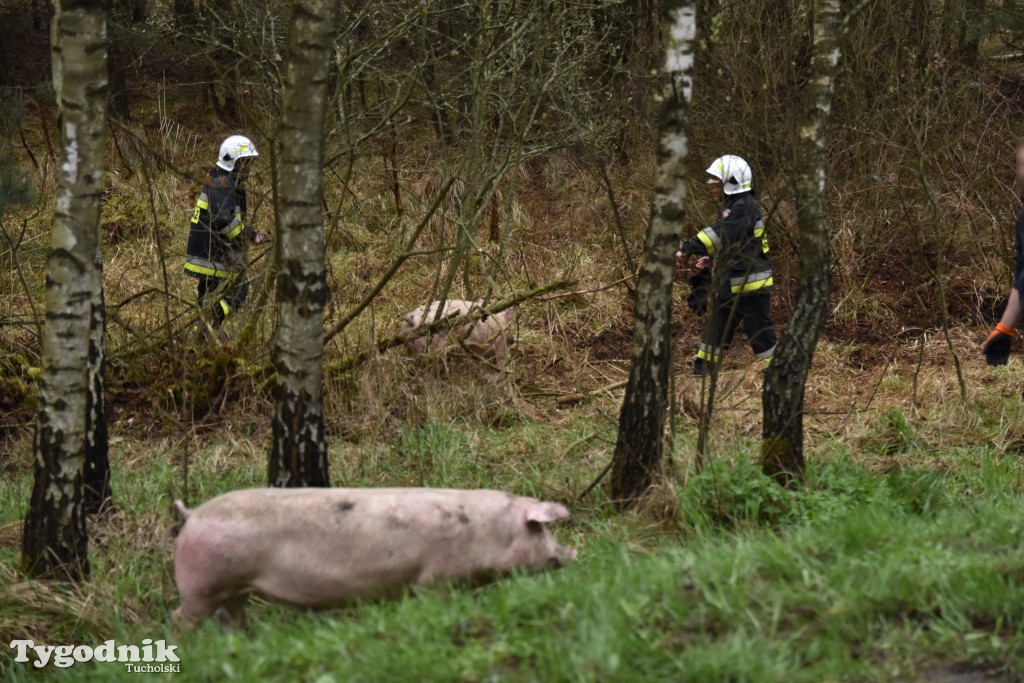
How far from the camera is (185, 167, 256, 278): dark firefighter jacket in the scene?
878cm

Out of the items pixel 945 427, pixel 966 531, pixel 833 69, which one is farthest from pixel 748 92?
pixel 966 531

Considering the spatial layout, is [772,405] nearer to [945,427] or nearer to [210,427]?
[945,427]

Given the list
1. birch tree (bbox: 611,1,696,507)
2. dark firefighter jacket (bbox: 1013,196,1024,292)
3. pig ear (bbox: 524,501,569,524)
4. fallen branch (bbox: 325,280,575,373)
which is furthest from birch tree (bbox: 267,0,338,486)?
dark firefighter jacket (bbox: 1013,196,1024,292)

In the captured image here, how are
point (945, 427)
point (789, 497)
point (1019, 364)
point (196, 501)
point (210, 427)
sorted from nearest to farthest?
point (789, 497) → point (196, 501) → point (945, 427) → point (210, 427) → point (1019, 364)

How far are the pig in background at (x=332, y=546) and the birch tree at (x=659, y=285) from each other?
1168 millimetres

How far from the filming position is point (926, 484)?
567 cm

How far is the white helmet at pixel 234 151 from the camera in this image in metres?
9.25

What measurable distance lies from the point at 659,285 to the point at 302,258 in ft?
5.91

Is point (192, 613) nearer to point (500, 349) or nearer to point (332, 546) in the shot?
point (332, 546)

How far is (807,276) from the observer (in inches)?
225

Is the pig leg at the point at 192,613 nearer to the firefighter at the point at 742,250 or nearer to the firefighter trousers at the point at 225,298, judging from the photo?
the firefighter trousers at the point at 225,298

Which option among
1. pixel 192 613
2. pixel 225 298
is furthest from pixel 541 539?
pixel 225 298

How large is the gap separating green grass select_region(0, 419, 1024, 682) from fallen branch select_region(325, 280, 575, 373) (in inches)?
91.5

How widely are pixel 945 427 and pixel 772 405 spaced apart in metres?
2.22
